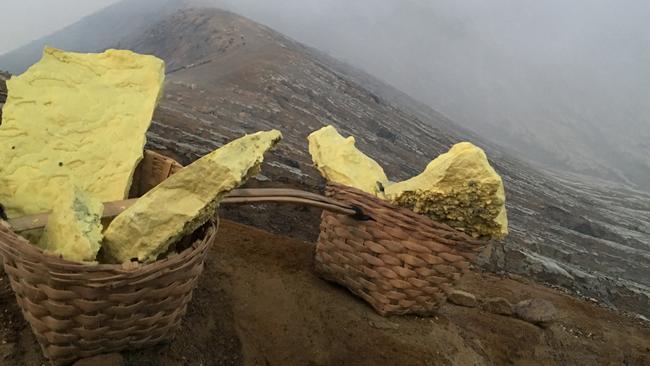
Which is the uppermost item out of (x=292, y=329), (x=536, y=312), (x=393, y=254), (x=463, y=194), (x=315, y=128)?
(x=463, y=194)

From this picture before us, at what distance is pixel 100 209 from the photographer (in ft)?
6.41

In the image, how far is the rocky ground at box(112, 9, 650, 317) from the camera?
29.5ft

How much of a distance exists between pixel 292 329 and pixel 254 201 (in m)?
0.83

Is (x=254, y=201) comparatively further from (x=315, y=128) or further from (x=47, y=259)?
(x=315, y=128)

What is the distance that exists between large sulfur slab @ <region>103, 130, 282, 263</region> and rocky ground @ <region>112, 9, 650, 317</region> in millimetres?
3661

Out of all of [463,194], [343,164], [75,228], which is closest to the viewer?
[75,228]

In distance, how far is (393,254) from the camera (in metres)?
2.93

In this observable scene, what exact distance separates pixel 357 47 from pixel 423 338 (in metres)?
53.0

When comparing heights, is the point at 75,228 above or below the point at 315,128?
above

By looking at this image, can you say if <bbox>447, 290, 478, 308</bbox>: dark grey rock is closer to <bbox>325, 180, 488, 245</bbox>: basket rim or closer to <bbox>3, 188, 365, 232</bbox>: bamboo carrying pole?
<bbox>325, 180, 488, 245</bbox>: basket rim

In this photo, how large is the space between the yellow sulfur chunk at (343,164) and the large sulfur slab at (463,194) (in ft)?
1.32

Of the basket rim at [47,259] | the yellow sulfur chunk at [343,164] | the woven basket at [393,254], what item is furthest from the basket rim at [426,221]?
the basket rim at [47,259]

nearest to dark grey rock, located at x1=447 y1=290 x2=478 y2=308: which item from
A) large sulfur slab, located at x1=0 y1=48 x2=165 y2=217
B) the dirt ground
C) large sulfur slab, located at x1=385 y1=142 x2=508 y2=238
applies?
the dirt ground

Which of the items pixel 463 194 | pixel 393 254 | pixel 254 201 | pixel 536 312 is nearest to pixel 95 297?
pixel 254 201
